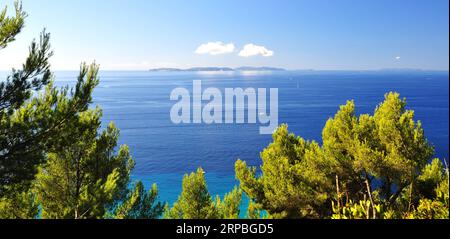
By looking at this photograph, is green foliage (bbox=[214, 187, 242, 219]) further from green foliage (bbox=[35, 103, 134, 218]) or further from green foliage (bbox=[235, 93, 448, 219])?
green foliage (bbox=[35, 103, 134, 218])

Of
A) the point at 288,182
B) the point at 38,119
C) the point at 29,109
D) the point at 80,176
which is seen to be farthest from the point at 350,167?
the point at 29,109

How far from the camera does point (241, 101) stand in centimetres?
9062

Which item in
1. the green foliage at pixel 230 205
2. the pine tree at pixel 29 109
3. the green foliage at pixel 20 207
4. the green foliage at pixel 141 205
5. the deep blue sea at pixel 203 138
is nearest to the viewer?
the pine tree at pixel 29 109

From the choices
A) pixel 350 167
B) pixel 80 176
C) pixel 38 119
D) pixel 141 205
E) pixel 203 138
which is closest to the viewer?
pixel 38 119

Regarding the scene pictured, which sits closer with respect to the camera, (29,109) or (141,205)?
(29,109)

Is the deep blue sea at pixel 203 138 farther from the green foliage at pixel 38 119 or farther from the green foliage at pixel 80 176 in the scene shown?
the green foliage at pixel 38 119

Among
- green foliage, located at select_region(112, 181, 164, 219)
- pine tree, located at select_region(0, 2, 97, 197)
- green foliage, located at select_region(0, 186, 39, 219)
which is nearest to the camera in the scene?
pine tree, located at select_region(0, 2, 97, 197)

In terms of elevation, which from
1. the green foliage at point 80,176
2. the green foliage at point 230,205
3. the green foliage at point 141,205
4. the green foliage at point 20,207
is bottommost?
the green foliage at point 230,205

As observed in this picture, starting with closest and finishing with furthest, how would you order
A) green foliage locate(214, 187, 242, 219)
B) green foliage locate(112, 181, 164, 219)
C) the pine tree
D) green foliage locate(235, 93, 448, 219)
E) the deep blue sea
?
the pine tree < green foliage locate(235, 93, 448, 219) < green foliage locate(112, 181, 164, 219) < green foliage locate(214, 187, 242, 219) < the deep blue sea

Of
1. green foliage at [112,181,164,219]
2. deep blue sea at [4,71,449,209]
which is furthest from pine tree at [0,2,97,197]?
deep blue sea at [4,71,449,209]

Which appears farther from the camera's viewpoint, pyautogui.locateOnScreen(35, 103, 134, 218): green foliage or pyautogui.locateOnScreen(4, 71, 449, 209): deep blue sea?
pyautogui.locateOnScreen(4, 71, 449, 209): deep blue sea

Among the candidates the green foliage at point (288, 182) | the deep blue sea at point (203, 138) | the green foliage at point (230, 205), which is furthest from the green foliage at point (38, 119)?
the deep blue sea at point (203, 138)

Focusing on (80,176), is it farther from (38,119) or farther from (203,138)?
(203,138)

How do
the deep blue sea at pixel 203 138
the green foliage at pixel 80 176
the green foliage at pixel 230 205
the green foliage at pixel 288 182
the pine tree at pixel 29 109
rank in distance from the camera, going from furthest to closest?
1. the deep blue sea at pixel 203 138
2. the green foliage at pixel 230 205
3. the green foliage at pixel 288 182
4. the green foliage at pixel 80 176
5. the pine tree at pixel 29 109
